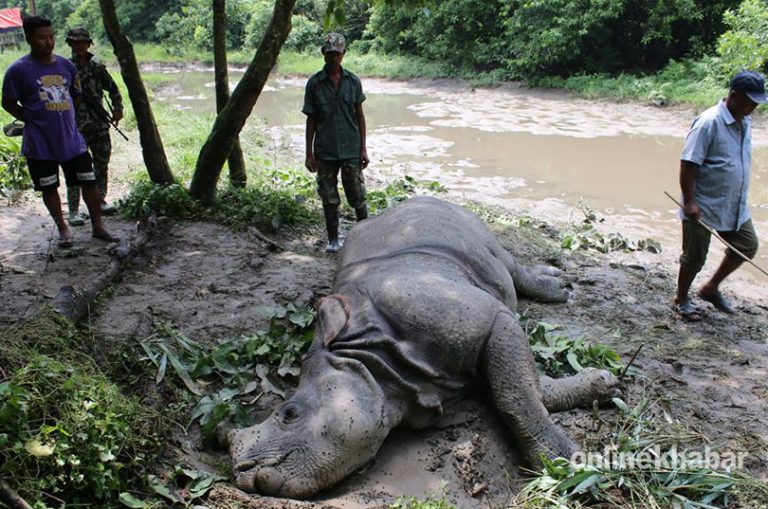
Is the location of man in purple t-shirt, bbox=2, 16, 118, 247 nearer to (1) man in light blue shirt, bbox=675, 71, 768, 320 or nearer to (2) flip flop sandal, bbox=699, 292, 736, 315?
(1) man in light blue shirt, bbox=675, 71, 768, 320

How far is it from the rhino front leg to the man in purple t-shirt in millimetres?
4203

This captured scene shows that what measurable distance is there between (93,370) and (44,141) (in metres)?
3.22

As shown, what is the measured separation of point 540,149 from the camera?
13.3 metres

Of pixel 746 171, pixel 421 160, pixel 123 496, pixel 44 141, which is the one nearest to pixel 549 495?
pixel 123 496

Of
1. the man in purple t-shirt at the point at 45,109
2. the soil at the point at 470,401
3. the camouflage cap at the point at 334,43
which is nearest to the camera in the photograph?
the soil at the point at 470,401

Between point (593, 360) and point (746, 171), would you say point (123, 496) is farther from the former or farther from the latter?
point (746, 171)

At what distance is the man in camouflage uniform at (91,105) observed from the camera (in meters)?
6.43

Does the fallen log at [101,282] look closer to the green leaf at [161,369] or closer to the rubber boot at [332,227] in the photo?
the green leaf at [161,369]

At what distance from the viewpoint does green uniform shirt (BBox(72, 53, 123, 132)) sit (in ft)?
21.6

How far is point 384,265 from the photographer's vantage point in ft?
12.4

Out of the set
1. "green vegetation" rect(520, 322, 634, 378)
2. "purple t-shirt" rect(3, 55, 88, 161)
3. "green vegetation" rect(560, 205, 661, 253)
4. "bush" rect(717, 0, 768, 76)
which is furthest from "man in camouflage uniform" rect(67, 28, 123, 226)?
"bush" rect(717, 0, 768, 76)

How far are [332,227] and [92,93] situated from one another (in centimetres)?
293

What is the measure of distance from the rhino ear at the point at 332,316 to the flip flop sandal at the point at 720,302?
12.3 ft

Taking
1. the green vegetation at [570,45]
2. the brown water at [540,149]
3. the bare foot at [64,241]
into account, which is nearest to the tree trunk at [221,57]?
the bare foot at [64,241]
